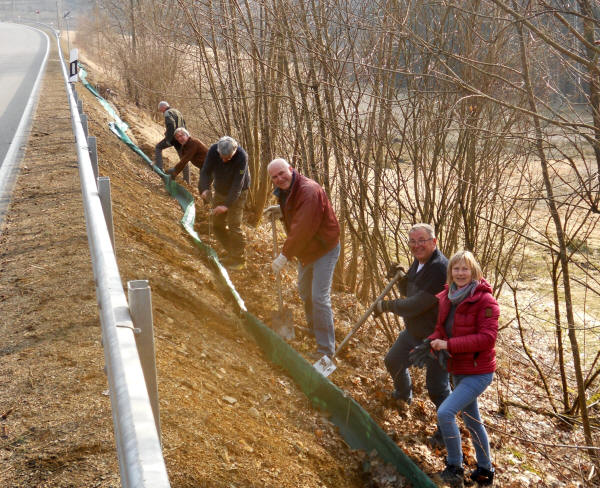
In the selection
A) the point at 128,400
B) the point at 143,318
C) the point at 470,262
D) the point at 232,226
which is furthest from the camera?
the point at 232,226

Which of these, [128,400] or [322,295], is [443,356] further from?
[128,400]

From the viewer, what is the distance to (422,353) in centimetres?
500

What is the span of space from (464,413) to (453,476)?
0.52m

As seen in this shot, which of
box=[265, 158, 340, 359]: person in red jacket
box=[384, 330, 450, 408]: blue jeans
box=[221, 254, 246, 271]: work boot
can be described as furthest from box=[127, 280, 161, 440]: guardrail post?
box=[221, 254, 246, 271]: work boot

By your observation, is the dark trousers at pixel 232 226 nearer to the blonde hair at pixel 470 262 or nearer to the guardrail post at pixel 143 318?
the blonde hair at pixel 470 262

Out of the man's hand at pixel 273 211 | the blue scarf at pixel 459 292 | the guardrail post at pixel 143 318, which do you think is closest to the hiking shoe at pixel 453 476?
the blue scarf at pixel 459 292

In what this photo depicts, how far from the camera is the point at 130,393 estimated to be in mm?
1607

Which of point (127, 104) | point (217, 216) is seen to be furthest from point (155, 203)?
point (127, 104)

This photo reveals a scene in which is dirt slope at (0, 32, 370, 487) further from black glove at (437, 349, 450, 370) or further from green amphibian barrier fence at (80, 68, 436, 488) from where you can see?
black glove at (437, 349, 450, 370)

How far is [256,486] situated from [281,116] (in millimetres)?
7030

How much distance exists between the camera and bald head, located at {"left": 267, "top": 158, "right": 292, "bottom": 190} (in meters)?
5.99

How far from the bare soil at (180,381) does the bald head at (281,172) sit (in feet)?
5.36

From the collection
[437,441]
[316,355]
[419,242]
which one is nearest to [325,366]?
[316,355]

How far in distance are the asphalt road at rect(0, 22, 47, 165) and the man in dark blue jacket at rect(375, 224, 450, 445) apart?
7190 mm
